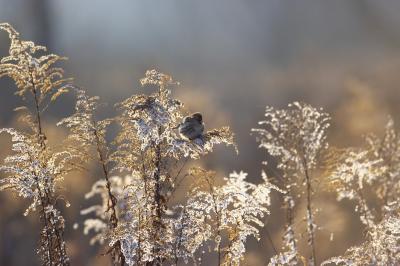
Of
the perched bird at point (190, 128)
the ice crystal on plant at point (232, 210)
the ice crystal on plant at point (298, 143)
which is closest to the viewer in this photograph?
the perched bird at point (190, 128)

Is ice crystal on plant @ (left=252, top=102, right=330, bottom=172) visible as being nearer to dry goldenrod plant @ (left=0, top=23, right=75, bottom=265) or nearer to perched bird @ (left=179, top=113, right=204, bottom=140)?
perched bird @ (left=179, top=113, right=204, bottom=140)

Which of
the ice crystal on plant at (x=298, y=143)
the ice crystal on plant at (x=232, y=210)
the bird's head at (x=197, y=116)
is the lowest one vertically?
the ice crystal on plant at (x=232, y=210)

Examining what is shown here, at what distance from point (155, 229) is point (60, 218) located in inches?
27.9

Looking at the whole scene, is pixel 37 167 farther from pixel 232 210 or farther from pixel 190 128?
pixel 232 210

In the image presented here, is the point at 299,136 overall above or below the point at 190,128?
above

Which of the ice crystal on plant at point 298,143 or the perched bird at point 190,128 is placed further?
the ice crystal on plant at point 298,143

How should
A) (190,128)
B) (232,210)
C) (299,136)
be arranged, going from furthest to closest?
(299,136) → (232,210) → (190,128)

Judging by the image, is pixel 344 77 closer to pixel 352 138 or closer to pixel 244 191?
pixel 352 138

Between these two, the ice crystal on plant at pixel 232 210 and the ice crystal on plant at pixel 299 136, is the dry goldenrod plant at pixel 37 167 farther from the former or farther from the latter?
the ice crystal on plant at pixel 299 136

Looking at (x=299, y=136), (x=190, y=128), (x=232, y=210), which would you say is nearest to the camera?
(x=190, y=128)

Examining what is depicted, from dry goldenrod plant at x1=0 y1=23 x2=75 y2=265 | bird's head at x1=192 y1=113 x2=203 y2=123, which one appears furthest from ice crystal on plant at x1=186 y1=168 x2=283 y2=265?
dry goldenrod plant at x1=0 y1=23 x2=75 y2=265

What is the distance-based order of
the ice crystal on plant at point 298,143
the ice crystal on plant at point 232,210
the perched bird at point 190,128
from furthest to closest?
the ice crystal on plant at point 298,143
the ice crystal on plant at point 232,210
the perched bird at point 190,128

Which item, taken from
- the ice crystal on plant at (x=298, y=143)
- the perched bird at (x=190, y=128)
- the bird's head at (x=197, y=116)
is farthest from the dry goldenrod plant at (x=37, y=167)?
the ice crystal on plant at (x=298, y=143)

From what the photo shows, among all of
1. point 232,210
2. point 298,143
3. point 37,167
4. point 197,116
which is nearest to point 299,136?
point 298,143
